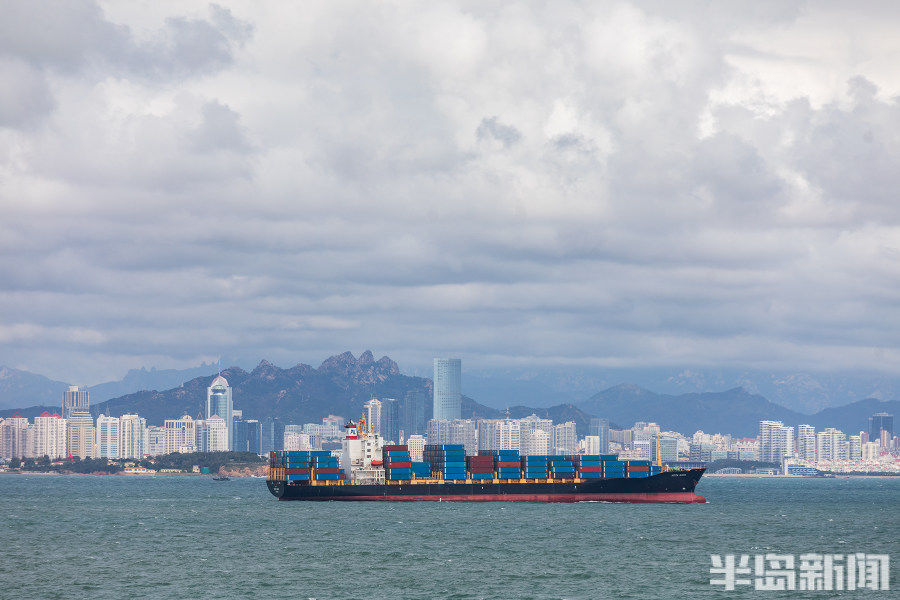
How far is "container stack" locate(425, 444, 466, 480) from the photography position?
165 meters

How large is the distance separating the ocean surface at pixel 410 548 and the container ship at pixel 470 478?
250 cm

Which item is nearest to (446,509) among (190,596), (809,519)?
(809,519)

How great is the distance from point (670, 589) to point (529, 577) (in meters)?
10.4

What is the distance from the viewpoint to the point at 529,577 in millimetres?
83375

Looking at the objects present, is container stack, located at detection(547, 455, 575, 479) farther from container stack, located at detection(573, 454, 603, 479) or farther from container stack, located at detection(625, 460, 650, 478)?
container stack, located at detection(625, 460, 650, 478)

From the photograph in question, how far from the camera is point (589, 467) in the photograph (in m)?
165

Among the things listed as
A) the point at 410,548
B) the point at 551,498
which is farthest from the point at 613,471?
the point at 410,548

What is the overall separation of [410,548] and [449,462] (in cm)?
6373

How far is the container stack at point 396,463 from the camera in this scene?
166 metres

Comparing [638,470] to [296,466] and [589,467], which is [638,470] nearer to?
[589,467]

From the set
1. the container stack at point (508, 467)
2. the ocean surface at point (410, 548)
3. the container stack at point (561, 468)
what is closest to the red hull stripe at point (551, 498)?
the ocean surface at point (410, 548)

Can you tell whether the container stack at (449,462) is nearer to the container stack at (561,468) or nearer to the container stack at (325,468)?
the container stack at (561,468)

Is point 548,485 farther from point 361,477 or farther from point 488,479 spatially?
point 361,477

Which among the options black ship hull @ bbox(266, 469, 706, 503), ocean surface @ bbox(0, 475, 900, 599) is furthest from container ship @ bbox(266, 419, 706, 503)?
ocean surface @ bbox(0, 475, 900, 599)
